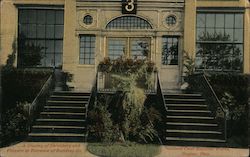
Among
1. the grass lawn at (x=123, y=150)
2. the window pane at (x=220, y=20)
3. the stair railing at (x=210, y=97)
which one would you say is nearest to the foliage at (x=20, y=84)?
the grass lawn at (x=123, y=150)

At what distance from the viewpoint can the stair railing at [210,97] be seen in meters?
13.0

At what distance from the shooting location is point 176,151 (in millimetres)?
12359

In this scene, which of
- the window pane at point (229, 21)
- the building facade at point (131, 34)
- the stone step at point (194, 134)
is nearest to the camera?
the stone step at point (194, 134)

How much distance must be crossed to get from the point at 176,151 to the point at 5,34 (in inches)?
231

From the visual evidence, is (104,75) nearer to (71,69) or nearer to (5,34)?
(71,69)

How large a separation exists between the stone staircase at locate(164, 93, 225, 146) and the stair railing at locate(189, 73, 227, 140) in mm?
161

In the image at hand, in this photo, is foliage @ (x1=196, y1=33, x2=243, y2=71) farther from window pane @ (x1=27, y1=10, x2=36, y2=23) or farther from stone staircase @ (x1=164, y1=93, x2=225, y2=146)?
window pane @ (x1=27, y1=10, x2=36, y2=23)

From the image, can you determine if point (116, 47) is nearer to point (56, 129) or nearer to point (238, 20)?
point (56, 129)

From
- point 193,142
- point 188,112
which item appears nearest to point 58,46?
point 188,112

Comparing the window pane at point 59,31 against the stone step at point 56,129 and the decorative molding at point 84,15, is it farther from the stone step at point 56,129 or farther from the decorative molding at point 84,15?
the stone step at point 56,129

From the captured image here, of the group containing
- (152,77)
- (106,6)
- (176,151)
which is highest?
(106,6)

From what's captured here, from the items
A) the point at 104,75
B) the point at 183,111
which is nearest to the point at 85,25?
the point at 104,75

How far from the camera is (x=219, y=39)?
1488 centimetres

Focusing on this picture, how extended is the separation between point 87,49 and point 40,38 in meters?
1.46
